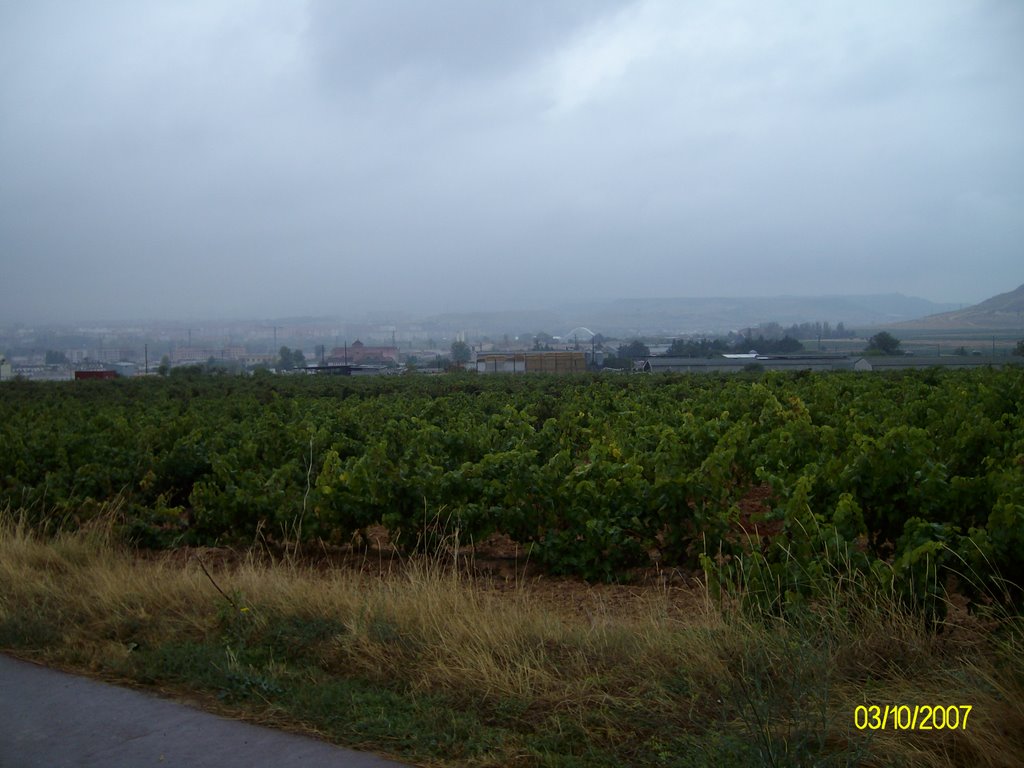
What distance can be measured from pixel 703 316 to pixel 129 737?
95126mm

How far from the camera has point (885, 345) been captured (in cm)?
4119

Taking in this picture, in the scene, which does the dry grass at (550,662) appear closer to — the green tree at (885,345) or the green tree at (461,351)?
the green tree at (885,345)

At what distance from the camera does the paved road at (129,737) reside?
4.88 metres

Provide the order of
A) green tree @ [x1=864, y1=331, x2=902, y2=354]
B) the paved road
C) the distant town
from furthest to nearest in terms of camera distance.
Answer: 1. green tree @ [x1=864, y1=331, x2=902, y2=354]
2. the distant town
3. the paved road

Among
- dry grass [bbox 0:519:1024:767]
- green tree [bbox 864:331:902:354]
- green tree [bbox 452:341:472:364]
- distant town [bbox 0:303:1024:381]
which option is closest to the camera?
dry grass [bbox 0:519:1024:767]

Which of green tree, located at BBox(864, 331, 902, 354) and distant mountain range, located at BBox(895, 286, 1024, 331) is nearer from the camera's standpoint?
distant mountain range, located at BBox(895, 286, 1024, 331)

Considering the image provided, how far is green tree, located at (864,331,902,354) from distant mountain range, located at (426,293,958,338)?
41.4m

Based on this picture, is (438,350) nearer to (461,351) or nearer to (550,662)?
(461,351)

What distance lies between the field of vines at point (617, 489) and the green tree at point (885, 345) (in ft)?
89.7

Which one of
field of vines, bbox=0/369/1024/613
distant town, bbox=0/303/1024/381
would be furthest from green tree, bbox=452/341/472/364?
field of vines, bbox=0/369/1024/613

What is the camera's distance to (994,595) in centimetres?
574

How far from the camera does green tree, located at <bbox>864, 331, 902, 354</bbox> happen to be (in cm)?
4047

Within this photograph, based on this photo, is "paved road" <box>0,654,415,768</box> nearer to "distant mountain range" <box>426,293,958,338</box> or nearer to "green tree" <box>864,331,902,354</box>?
"green tree" <box>864,331,902,354</box>

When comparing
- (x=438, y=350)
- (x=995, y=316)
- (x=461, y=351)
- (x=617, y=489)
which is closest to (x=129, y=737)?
(x=617, y=489)
